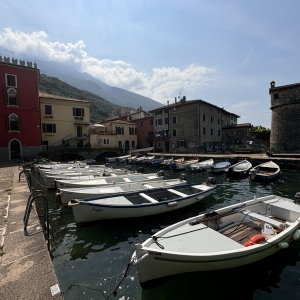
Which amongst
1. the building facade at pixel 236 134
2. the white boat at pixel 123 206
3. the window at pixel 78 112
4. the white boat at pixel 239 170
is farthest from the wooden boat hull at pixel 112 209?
the building facade at pixel 236 134

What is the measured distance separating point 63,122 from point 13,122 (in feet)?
27.3

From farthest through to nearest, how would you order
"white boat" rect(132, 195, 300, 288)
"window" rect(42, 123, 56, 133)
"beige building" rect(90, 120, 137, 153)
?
"beige building" rect(90, 120, 137, 153) → "window" rect(42, 123, 56, 133) → "white boat" rect(132, 195, 300, 288)

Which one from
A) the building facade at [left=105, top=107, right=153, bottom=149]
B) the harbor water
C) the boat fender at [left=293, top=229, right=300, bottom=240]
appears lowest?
the harbor water

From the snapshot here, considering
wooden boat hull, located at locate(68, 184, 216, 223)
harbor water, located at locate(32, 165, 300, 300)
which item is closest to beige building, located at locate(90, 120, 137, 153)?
wooden boat hull, located at locate(68, 184, 216, 223)

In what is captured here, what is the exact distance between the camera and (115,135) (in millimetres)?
43969

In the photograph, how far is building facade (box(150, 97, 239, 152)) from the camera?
38.1m

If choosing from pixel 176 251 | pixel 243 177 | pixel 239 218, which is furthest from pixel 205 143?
pixel 176 251

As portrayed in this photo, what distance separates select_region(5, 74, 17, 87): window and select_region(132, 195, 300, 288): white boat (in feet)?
116

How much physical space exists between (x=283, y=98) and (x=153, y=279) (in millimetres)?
36468

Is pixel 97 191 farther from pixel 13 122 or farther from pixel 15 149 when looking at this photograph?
pixel 13 122

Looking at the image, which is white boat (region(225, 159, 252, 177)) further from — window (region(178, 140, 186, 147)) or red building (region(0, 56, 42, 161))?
red building (region(0, 56, 42, 161))

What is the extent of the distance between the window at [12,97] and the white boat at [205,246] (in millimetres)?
34532

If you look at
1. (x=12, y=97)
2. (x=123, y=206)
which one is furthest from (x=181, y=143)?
(x=123, y=206)

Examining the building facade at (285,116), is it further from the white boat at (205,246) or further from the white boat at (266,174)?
the white boat at (205,246)
